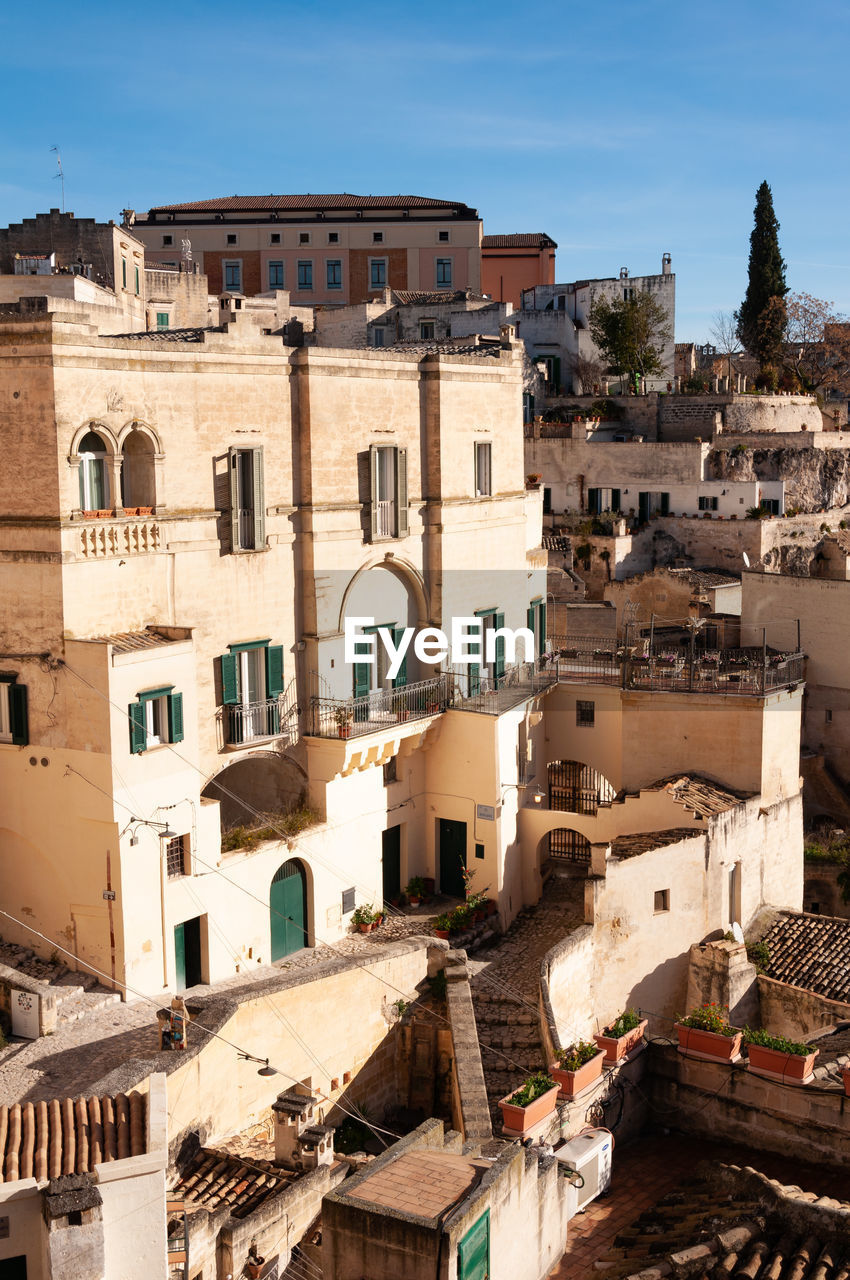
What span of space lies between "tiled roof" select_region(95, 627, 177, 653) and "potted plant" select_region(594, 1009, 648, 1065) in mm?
9369

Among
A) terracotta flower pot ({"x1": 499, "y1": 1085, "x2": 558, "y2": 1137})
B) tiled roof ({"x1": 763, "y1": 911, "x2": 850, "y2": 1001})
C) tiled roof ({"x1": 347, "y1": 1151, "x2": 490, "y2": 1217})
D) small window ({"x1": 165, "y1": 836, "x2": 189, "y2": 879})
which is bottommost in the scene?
tiled roof ({"x1": 763, "y1": 911, "x2": 850, "y2": 1001})

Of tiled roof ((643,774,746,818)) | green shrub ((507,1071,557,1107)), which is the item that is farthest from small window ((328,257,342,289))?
green shrub ((507,1071,557,1107))

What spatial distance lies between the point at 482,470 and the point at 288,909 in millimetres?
10831

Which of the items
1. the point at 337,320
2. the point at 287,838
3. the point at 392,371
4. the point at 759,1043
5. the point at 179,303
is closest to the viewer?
the point at 759,1043

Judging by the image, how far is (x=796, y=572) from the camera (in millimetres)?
47812

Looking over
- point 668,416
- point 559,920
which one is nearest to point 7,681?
point 559,920

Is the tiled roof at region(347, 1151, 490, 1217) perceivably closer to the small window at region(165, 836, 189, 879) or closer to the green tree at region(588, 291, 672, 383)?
the small window at region(165, 836, 189, 879)

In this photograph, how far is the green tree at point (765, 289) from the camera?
58906 millimetres

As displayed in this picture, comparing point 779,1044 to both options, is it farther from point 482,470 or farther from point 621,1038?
point 482,470

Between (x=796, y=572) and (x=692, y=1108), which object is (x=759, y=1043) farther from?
(x=796, y=572)

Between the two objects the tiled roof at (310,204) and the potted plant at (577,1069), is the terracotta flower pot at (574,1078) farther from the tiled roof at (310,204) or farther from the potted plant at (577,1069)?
the tiled roof at (310,204)

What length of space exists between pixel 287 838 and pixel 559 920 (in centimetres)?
678

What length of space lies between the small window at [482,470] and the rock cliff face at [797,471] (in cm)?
2042

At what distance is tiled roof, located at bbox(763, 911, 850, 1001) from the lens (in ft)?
92.1
